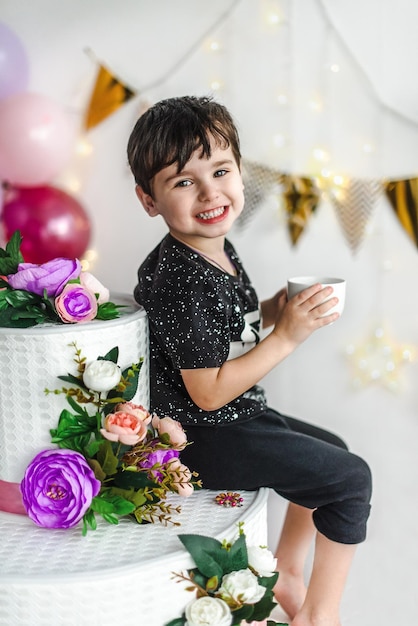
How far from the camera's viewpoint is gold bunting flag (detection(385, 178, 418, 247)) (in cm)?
186

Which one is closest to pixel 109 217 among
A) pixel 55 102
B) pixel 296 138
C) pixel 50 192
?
pixel 50 192

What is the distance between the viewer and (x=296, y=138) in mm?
1930

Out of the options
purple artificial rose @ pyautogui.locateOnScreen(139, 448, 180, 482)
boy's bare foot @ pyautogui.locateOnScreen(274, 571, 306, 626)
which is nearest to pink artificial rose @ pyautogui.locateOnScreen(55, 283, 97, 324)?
purple artificial rose @ pyautogui.locateOnScreen(139, 448, 180, 482)

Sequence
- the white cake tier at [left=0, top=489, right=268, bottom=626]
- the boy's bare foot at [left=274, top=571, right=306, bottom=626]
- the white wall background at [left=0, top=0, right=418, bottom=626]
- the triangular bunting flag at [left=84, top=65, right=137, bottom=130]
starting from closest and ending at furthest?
1. the white cake tier at [left=0, top=489, right=268, bottom=626]
2. the boy's bare foot at [left=274, top=571, right=306, bottom=626]
3. the white wall background at [left=0, top=0, right=418, bottom=626]
4. the triangular bunting flag at [left=84, top=65, right=137, bottom=130]

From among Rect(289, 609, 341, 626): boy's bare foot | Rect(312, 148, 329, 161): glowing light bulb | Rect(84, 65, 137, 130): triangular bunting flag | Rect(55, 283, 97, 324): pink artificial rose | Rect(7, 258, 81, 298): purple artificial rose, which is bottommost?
Rect(289, 609, 341, 626): boy's bare foot

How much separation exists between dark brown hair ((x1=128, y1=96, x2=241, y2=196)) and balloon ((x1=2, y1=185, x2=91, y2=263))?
582 millimetres

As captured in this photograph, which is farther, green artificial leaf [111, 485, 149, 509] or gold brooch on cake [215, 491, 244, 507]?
gold brooch on cake [215, 491, 244, 507]

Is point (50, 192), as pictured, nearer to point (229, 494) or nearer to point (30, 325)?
point (30, 325)

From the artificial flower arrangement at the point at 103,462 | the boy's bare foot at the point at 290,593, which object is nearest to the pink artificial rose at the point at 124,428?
the artificial flower arrangement at the point at 103,462

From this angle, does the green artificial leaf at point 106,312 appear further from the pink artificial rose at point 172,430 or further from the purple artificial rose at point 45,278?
the pink artificial rose at point 172,430

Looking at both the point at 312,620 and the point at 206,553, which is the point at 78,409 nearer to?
the point at 206,553

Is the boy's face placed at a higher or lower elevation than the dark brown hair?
lower

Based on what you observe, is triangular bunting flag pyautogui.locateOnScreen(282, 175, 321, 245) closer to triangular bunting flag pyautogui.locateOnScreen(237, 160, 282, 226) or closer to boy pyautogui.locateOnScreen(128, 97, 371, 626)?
triangular bunting flag pyautogui.locateOnScreen(237, 160, 282, 226)

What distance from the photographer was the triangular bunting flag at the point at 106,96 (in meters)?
2.04
